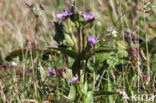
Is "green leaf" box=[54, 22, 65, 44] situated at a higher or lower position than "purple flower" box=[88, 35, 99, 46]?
higher

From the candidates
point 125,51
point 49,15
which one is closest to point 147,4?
point 125,51

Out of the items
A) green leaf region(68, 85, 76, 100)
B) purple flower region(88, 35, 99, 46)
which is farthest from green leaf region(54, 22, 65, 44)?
green leaf region(68, 85, 76, 100)

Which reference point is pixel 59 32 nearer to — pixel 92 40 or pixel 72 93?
pixel 92 40

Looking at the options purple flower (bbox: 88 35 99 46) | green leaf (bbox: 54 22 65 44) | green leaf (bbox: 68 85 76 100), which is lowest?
green leaf (bbox: 68 85 76 100)

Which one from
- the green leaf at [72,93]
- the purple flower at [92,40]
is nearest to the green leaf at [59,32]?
the purple flower at [92,40]

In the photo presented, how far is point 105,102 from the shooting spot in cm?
122

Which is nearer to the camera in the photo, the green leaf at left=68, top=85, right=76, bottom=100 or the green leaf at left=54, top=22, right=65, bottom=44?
the green leaf at left=68, top=85, right=76, bottom=100

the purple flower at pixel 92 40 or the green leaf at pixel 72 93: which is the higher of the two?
the purple flower at pixel 92 40

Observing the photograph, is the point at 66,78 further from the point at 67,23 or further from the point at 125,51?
the point at 125,51

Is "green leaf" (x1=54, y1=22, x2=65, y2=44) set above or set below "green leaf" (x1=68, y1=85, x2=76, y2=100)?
above

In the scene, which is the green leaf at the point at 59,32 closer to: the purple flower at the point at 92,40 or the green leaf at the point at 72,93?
the purple flower at the point at 92,40

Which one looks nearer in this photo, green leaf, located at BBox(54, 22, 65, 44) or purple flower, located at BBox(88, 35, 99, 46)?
purple flower, located at BBox(88, 35, 99, 46)

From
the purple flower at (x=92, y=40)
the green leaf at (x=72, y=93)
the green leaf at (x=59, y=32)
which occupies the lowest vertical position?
the green leaf at (x=72, y=93)

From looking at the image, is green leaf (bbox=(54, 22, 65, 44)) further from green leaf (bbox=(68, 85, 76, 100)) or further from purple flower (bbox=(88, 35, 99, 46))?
green leaf (bbox=(68, 85, 76, 100))
